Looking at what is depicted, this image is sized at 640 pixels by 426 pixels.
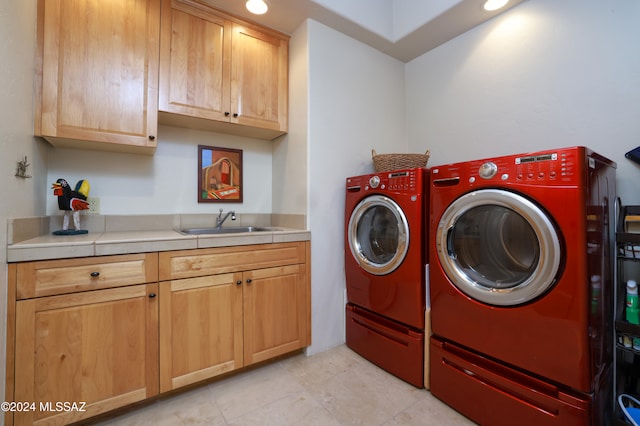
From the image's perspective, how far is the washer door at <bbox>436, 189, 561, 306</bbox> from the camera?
112 cm

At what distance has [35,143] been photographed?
1.45 m

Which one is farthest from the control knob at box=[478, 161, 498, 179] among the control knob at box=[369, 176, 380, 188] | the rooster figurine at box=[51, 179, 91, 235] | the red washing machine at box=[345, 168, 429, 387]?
the rooster figurine at box=[51, 179, 91, 235]

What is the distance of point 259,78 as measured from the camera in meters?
2.06

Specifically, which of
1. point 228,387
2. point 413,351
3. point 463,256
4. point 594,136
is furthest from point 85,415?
point 594,136

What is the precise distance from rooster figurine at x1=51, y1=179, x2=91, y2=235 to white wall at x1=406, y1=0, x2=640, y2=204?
8.34ft

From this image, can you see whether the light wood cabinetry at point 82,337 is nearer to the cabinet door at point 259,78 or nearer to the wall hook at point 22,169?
the wall hook at point 22,169

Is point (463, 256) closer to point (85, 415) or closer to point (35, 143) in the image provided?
point (85, 415)

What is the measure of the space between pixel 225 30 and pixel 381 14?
4.01 ft

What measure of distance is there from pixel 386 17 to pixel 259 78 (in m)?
1.16

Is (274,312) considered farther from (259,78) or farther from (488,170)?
(259,78)

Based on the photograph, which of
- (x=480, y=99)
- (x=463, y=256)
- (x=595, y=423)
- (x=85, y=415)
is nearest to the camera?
(x=595, y=423)

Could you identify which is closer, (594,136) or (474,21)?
(594,136)

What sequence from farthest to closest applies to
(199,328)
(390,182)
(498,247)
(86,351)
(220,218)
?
(220,218)
(390,182)
(199,328)
(498,247)
(86,351)

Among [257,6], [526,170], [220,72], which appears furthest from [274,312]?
[257,6]
